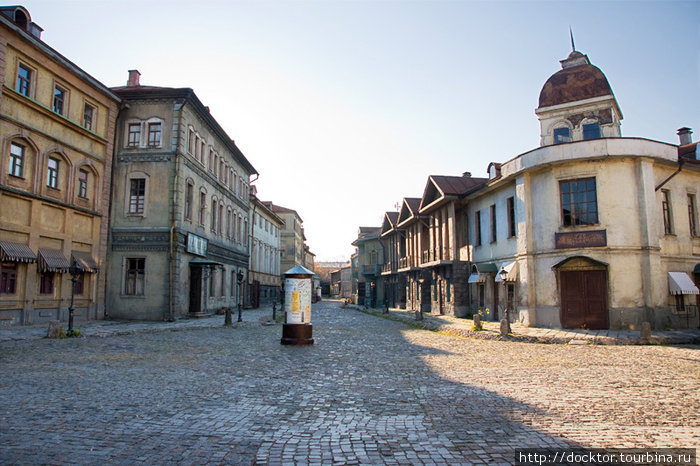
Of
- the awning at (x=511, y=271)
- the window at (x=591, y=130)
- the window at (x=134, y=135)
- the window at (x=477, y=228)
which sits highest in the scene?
the window at (x=591, y=130)

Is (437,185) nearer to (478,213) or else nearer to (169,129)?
(478,213)

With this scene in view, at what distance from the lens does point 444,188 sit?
2797cm

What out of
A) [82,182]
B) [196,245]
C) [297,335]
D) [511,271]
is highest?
[82,182]

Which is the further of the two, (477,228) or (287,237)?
(287,237)

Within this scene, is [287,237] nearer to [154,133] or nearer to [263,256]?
[263,256]

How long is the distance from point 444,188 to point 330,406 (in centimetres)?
2280

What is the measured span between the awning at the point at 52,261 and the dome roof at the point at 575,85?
87.9ft

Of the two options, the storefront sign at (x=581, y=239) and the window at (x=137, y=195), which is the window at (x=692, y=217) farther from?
the window at (x=137, y=195)

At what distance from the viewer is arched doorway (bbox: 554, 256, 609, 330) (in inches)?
719

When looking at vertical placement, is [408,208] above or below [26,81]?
below

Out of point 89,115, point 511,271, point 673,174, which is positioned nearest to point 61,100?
point 89,115

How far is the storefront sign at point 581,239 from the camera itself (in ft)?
60.1

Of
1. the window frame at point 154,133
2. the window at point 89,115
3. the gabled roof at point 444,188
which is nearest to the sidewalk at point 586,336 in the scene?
the gabled roof at point 444,188

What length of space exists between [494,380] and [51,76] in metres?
20.6
